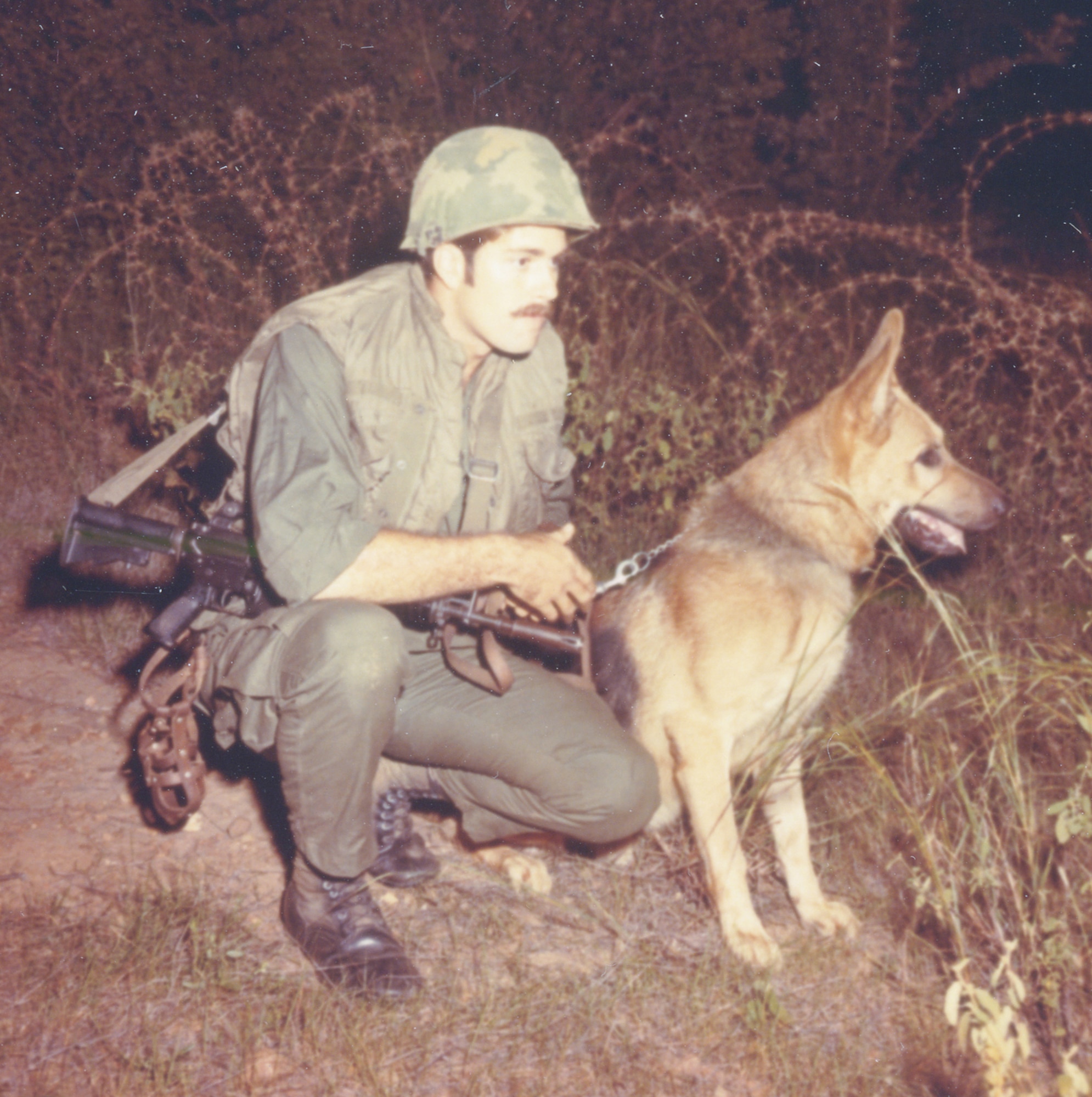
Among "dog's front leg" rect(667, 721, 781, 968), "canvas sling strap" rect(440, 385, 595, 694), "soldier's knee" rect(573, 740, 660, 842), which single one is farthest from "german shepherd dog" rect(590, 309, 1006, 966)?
"canvas sling strap" rect(440, 385, 595, 694)

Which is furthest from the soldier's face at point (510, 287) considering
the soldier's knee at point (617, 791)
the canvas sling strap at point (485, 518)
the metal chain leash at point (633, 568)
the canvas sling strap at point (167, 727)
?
the soldier's knee at point (617, 791)

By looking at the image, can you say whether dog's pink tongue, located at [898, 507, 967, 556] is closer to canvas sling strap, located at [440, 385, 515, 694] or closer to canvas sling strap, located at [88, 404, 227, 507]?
canvas sling strap, located at [440, 385, 515, 694]

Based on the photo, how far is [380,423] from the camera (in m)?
2.49

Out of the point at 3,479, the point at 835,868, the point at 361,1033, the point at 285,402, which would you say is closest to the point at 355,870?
the point at 361,1033

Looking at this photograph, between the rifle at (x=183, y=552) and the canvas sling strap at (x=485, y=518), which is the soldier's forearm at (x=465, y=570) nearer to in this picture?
the canvas sling strap at (x=485, y=518)

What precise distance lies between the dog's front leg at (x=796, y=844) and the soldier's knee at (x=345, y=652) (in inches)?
46.5

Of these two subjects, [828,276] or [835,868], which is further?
[828,276]

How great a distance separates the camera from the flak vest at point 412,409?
2480 mm

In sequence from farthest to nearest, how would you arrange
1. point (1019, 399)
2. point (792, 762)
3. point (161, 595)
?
1. point (1019, 399)
2. point (161, 595)
3. point (792, 762)

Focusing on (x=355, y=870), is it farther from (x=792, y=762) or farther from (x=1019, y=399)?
(x=1019, y=399)

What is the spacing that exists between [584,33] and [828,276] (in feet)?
7.37

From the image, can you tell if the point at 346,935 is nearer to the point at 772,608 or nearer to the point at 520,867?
the point at 520,867

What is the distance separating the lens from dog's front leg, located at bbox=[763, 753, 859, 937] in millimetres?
2836

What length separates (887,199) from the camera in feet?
22.4
